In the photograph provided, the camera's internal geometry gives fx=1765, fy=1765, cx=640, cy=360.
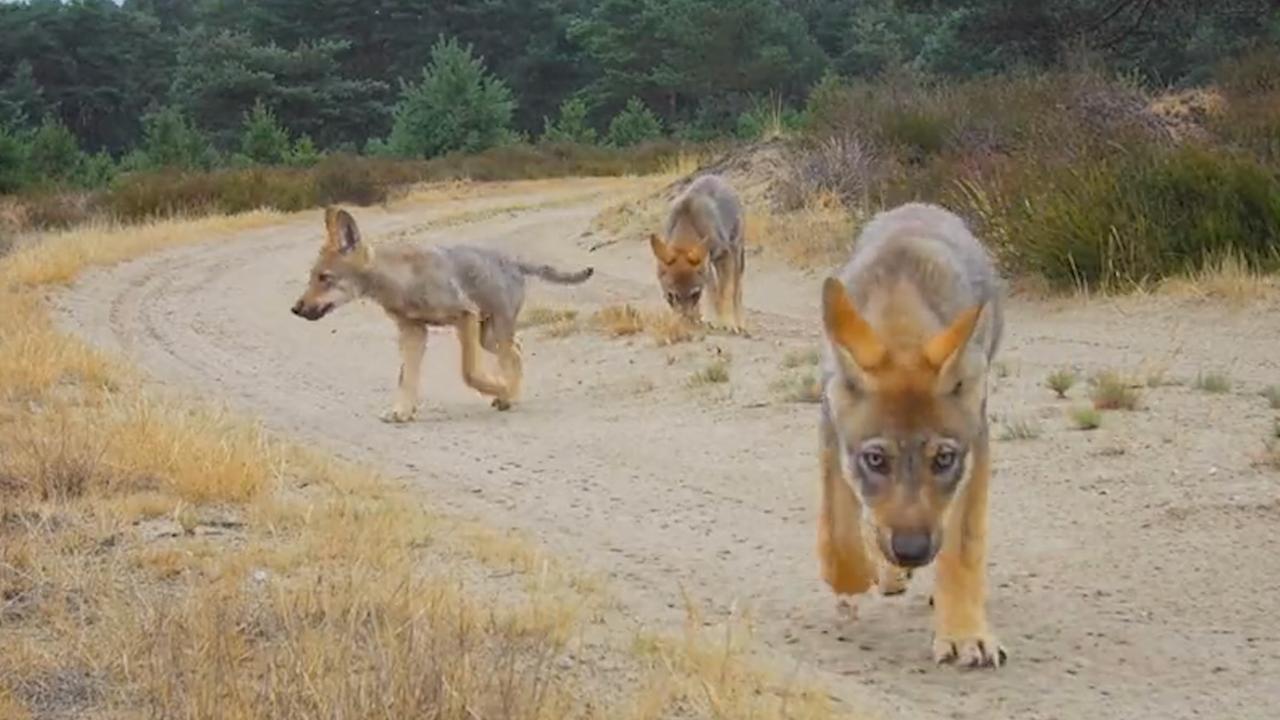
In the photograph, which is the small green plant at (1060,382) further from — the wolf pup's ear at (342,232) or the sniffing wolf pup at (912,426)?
the wolf pup's ear at (342,232)

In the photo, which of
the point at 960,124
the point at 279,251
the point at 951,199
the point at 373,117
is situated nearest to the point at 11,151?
the point at 279,251

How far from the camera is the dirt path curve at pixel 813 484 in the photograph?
6.55 meters

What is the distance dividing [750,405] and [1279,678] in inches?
262

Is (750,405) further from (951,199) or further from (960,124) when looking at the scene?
(960,124)

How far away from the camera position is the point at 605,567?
26.5 ft

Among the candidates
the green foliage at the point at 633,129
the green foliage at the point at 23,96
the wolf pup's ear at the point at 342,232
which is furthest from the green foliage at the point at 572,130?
the wolf pup's ear at the point at 342,232

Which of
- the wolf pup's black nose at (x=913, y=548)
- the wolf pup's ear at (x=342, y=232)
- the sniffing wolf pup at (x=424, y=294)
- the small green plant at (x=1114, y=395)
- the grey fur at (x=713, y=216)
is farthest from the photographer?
the grey fur at (x=713, y=216)

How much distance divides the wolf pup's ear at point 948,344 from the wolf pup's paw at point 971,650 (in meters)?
1.16

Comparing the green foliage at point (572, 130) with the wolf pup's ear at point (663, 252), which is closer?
the wolf pup's ear at point (663, 252)

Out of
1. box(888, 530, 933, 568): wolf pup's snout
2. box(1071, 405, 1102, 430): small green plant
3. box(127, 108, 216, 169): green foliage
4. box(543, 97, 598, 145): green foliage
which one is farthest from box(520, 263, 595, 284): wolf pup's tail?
box(543, 97, 598, 145): green foliage

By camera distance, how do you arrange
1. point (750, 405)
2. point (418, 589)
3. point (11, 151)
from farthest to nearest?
point (11, 151) → point (750, 405) → point (418, 589)

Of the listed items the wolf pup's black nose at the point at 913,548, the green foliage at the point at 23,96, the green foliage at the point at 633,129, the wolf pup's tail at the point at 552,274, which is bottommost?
the green foliage at the point at 633,129

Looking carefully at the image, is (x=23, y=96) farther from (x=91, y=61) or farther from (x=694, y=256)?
(x=694, y=256)

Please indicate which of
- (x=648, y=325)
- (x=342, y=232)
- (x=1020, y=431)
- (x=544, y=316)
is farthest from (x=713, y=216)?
(x=1020, y=431)
